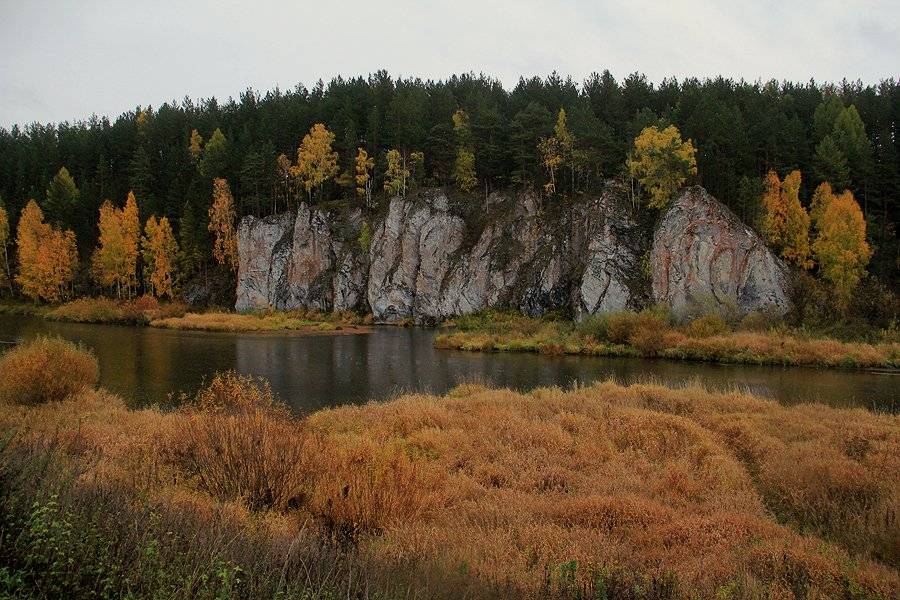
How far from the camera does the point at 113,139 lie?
339 ft

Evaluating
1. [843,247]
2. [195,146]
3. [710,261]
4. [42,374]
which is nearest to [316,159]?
[195,146]

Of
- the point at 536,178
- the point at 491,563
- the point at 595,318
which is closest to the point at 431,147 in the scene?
the point at 536,178

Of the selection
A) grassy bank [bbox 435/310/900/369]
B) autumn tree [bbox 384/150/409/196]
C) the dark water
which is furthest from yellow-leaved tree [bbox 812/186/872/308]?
autumn tree [bbox 384/150/409/196]

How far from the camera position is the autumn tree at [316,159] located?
7244 cm

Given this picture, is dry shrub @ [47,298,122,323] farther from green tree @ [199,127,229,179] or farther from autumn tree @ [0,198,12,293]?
green tree @ [199,127,229,179]

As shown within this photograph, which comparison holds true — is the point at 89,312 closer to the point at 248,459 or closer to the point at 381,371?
Answer: the point at 381,371

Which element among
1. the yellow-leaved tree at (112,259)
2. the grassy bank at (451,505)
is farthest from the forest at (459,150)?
the grassy bank at (451,505)

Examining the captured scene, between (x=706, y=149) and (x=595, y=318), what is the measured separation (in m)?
25.6

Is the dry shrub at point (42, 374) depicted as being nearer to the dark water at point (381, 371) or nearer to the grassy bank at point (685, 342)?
the dark water at point (381, 371)

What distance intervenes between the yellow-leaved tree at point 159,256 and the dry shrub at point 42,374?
59.8 m

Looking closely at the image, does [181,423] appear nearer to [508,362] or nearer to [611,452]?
[611,452]

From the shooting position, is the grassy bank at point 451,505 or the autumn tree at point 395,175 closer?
the grassy bank at point 451,505

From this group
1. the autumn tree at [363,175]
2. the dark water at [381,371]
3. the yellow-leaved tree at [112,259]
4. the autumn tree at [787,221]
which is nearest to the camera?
the dark water at [381,371]

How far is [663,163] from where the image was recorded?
5141 centimetres
